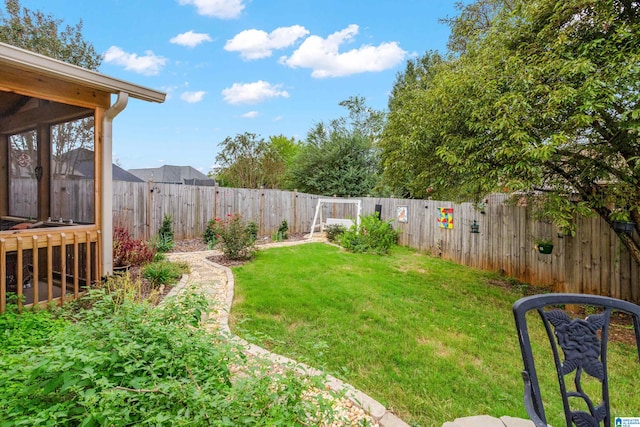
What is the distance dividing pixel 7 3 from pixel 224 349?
13875 mm

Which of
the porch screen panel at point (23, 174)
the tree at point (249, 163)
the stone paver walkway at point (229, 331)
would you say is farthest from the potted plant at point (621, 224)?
the tree at point (249, 163)

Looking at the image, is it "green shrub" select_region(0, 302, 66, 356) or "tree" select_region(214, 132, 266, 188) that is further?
"tree" select_region(214, 132, 266, 188)

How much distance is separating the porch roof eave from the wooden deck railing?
1616mm

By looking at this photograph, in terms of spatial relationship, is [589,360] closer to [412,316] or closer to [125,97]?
[412,316]

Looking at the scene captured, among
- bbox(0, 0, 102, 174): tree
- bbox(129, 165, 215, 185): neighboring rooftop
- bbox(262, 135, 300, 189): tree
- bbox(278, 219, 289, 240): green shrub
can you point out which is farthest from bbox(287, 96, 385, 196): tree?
bbox(0, 0, 102, 174): tree

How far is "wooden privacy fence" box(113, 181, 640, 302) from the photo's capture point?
410cm

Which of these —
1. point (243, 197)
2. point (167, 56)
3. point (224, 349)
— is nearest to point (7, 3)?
point (167, 56)

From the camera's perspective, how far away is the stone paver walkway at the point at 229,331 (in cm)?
179

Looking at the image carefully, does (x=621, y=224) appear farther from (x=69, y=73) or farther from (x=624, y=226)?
(x=69, y=73)

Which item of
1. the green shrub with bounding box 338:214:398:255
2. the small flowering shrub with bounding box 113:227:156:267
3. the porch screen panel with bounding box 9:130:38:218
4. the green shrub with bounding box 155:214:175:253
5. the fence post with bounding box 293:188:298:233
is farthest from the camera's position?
the fence post with bounding box 293:188:298:233

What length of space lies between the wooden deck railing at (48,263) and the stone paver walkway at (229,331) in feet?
3.31

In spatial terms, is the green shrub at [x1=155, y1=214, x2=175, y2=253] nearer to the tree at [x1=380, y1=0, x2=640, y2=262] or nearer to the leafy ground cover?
the leafy ground cover

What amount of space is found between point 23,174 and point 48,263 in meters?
1.66

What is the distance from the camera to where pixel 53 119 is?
374cm
